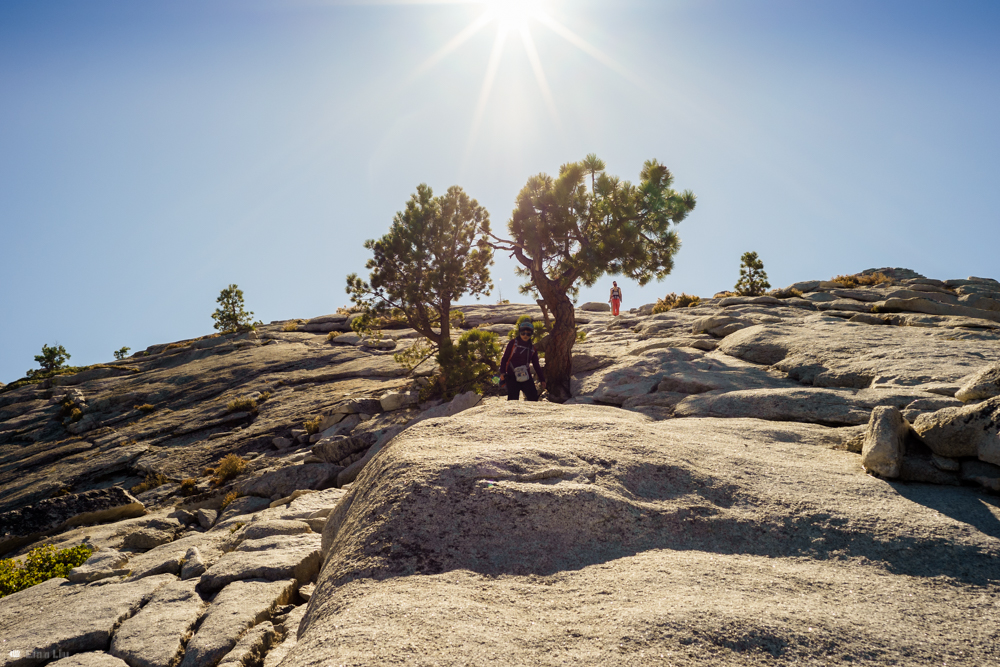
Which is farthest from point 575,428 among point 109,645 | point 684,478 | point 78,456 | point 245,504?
point 78,456

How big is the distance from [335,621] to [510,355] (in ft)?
33.5

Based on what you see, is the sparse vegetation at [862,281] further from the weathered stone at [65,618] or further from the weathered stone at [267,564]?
the weathered stone at [65,618]

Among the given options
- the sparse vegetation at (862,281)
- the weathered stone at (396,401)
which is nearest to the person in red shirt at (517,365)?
the weathered stone at (396,401)

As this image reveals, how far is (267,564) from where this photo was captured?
675 centimetres

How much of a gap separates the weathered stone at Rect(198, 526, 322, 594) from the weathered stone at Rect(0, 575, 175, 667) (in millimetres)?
827

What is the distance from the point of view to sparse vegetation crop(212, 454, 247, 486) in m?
16.7

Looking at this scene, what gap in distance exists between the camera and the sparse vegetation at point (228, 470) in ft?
54.9

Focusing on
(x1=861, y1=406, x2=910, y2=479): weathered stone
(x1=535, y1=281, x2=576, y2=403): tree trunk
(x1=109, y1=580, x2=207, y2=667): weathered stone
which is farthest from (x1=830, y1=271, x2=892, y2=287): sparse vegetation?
(x1=109, y1=580, x2=207, y2=667): weathered stone

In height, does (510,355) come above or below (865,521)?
above

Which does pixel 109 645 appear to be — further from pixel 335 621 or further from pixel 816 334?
pixel 816 334

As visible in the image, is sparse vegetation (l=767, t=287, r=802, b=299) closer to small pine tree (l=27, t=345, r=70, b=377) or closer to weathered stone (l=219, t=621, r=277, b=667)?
weathered stone (l=219, t=621, r=277, b=667)

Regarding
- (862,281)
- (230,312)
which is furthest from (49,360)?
(862,281)

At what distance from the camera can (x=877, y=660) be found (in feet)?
9.93

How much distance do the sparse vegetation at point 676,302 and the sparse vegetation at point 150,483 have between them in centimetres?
2452
